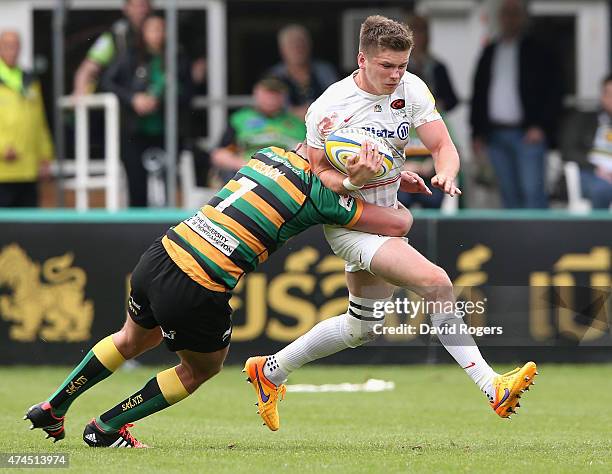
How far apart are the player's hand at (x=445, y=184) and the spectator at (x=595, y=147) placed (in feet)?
A: 22.7

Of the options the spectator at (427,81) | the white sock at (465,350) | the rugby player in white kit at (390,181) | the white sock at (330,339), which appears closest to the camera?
the rugby player in white kit at (390,181)

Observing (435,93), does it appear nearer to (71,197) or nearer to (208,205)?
(71,197)

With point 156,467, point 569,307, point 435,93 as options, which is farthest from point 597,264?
point 156,467

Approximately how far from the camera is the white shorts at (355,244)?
7.25 m

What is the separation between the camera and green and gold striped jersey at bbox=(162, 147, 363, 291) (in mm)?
7055

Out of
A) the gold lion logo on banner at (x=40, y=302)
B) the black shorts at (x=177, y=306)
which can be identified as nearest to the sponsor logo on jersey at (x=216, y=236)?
the black shorts at (x=177, y=306)

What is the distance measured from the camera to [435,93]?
45.9ft

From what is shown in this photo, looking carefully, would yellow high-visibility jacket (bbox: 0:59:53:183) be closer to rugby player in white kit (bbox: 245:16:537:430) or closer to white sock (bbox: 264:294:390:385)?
white sock (bbox: 264:294:390:385)

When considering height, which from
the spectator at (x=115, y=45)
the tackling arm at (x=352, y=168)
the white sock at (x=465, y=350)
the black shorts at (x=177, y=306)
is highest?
the spectator at (x=115, y=45)

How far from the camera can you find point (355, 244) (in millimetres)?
7328

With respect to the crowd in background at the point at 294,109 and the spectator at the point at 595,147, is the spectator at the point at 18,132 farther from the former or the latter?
the spectator at the point at 595,147

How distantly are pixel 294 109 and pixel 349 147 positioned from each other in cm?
663

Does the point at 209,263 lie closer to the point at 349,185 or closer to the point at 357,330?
the point at 349,185

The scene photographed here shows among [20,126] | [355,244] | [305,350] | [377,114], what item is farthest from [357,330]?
[20,126]
